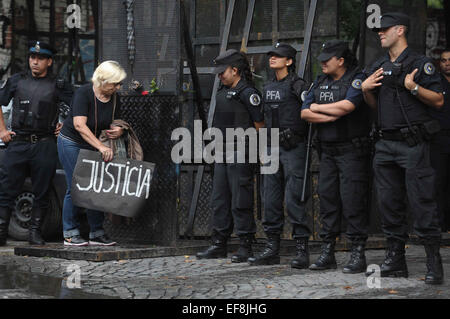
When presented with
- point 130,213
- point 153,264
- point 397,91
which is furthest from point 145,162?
point 397,91

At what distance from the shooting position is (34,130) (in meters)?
9.82

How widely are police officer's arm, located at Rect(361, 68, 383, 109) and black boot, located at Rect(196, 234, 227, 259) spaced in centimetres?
233

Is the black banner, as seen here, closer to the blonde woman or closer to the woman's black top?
the blonde woman

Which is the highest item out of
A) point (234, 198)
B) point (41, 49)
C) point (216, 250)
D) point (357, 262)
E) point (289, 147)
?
point (41, 49)

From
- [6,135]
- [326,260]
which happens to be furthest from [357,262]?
[6,135]

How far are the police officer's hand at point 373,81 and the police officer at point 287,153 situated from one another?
946 millimetres

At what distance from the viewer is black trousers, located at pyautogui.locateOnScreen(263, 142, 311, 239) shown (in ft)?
27.3

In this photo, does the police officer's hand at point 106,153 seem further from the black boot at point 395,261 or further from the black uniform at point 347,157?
the black boot at point 395,261

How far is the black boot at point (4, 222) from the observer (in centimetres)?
1011

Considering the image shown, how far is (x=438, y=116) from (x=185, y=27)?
140 inches

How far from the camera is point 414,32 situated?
11.2m

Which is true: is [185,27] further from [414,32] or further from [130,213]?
[414,32]

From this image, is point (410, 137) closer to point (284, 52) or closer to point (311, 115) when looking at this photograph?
point (311, 115)

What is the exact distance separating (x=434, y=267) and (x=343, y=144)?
138 centimetres
